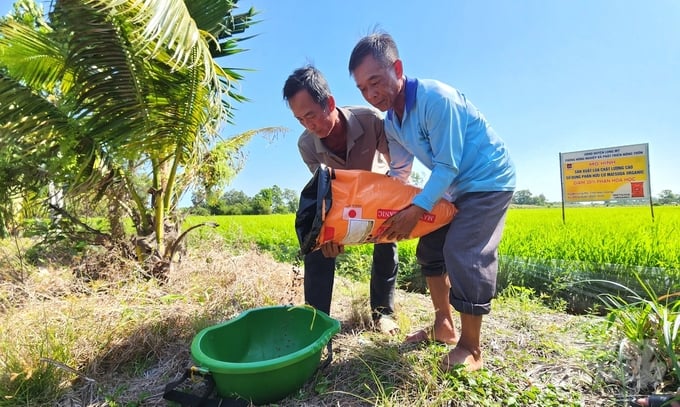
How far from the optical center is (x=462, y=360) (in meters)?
1.60

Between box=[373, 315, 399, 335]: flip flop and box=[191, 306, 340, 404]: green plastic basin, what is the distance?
509 millimetres

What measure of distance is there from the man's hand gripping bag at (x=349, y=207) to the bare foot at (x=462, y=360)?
58 centimetres

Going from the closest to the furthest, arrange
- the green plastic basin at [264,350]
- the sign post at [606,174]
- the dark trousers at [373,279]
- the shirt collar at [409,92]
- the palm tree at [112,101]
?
the green plastic basin at [264,350] → the shirt collar at [409,92] → the dark trousers at [373,279] → the palm tree at [112,101] → the sign post at [606,174]

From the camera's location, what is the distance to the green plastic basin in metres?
1.38

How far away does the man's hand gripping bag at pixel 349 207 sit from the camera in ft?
5.18

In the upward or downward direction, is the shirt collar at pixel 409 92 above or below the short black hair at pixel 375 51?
below

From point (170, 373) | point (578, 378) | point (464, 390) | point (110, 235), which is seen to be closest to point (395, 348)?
point (464, 390)

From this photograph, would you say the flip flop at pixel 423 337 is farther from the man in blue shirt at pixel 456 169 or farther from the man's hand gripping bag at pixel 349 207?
the man's hand gripping bag at pixel 349 207

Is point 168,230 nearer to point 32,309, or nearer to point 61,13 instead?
point 32,309

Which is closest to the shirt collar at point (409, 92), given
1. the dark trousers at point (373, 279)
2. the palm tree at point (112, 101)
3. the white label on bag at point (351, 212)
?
the white label on bag at point (351, 212)

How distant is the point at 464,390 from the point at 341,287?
2069mm

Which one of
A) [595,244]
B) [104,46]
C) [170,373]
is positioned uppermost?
[104,46]

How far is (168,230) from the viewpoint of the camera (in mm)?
3607

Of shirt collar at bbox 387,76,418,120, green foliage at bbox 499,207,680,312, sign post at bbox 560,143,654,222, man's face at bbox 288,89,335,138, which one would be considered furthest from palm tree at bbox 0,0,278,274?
sign post at bbox 560,143,654,222
